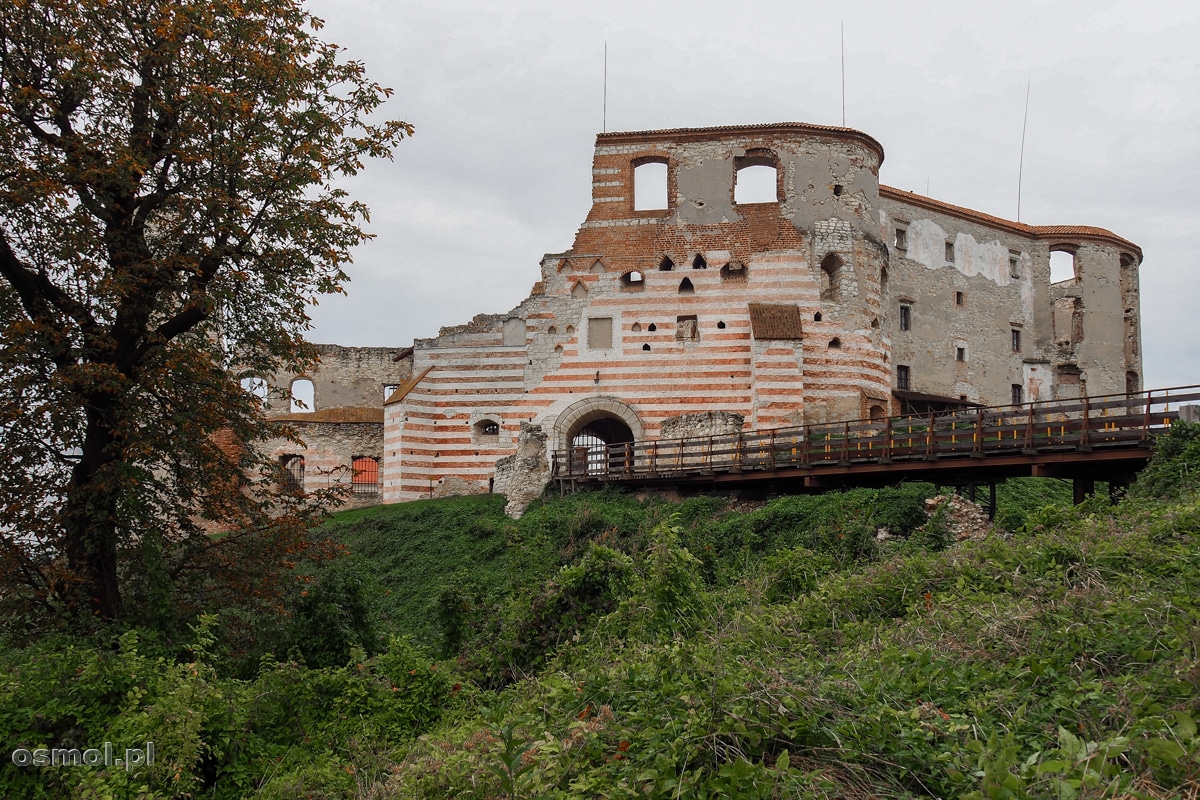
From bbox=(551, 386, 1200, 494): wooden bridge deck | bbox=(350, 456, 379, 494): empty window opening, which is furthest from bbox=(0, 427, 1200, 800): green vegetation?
bbox=(350, 456, 379, 494): empty window opening

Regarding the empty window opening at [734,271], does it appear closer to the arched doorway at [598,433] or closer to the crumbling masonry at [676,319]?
the crumbling masonry at [676,319]

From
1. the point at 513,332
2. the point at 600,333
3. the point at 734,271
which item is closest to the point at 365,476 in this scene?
the point at 513,332

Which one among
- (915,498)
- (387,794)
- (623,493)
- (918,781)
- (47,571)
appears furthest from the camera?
(623,493)

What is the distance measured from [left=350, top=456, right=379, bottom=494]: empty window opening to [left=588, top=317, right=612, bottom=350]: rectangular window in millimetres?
8437

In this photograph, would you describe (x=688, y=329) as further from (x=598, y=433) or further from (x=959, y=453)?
(x=959, y=453)

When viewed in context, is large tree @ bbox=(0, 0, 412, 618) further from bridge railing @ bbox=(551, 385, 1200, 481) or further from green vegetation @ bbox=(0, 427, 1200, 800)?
bridge railing @ bbox=(551, 385, 1200, 481)

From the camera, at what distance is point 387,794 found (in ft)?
22.4

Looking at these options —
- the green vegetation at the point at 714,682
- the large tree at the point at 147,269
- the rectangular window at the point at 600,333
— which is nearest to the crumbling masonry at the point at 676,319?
the rectangular window at the point at 600,333

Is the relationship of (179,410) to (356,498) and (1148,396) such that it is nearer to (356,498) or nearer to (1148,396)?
(1148,396)

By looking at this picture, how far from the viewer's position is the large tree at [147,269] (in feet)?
34.5

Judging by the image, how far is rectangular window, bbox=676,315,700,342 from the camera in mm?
29797

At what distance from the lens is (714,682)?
6.15m

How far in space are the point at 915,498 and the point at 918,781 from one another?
11974 millimetres

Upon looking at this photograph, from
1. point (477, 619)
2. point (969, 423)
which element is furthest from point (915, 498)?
point (477, 619)
